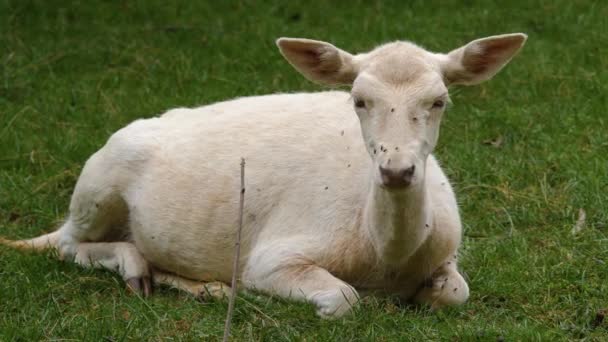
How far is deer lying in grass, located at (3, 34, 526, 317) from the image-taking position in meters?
6.02

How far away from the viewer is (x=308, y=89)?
417 inches

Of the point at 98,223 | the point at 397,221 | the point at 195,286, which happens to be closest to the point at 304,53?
the point at 397,221

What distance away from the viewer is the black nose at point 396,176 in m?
5.57

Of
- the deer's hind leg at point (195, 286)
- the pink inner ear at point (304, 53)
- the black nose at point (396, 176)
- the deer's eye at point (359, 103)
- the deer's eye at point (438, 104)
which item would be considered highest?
the pink inner ear at point (304, 53)

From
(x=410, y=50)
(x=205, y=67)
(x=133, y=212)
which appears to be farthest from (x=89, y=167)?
(x=205, y=67)

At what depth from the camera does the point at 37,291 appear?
23.2 feet

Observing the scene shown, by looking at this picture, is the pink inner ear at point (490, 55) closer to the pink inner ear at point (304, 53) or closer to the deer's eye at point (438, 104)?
the deer's eye at point (438, 104)

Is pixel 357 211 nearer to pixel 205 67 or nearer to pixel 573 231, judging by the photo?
pixel 573 231

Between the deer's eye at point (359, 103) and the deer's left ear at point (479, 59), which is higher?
the deer's left ear at point (479, 59)

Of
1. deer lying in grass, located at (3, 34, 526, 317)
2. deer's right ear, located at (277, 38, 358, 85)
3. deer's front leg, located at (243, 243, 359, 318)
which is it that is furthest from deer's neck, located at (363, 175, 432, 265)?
deer's right ear, located at (277, 38, 358, 85)

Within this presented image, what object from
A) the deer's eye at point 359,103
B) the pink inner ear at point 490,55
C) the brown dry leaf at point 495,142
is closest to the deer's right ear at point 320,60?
the deer's eye at point 359,103

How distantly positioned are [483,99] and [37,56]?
4.16 metres

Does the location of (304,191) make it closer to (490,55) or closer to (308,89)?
(490,55)

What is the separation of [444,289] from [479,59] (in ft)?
4.00
